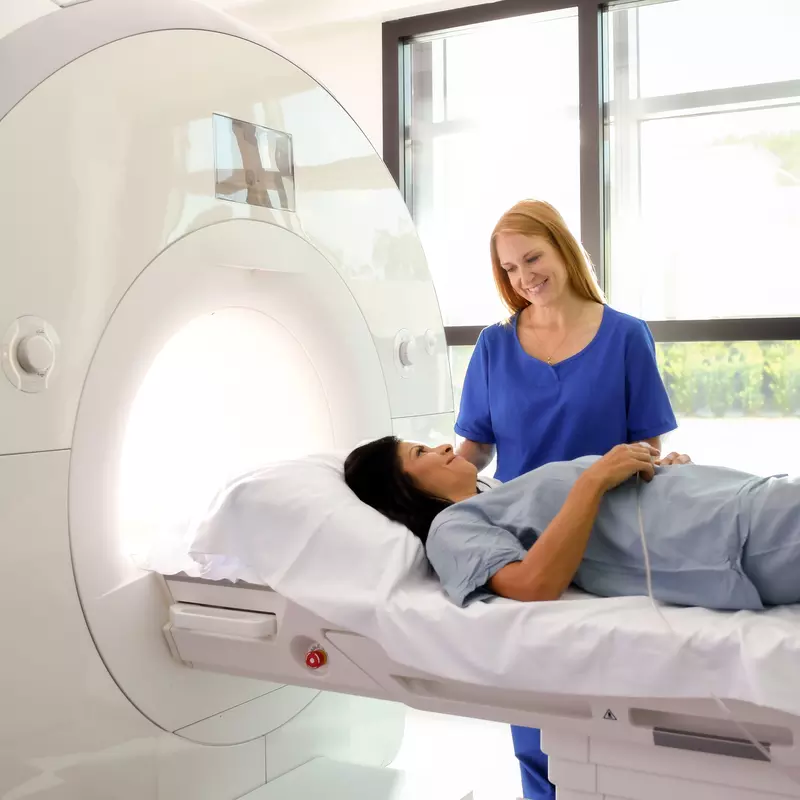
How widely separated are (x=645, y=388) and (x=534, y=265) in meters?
0.36

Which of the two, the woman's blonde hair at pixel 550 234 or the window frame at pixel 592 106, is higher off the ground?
the window frame at pixel 592 106

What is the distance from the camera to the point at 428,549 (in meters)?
1.44

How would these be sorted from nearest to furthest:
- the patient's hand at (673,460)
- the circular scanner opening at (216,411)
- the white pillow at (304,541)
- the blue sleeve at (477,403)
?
the white pillow at (304,541) → the patient's hand at (673,460) → the circular scanner opening at (216,411) → the blue sleeve at (477,403)

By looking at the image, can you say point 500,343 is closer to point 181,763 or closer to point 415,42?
point 181,763

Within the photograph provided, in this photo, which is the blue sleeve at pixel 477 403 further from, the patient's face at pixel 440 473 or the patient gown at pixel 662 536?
the patient gown at pixel 662 536

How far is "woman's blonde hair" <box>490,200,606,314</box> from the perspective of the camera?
1963 millimetres

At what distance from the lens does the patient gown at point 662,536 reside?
4.22ft

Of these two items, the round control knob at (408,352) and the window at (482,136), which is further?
the window at (482,136)

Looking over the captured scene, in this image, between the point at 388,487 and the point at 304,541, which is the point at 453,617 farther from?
the point at 388,487

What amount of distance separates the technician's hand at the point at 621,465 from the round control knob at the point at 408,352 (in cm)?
77

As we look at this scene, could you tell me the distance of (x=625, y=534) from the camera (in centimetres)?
141

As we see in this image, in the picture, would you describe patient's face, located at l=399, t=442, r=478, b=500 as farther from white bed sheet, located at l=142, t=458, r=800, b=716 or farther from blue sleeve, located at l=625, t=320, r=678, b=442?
blue sleeve, located at l=625, t=320, r=678, b=442

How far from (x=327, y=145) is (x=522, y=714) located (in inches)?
49.7

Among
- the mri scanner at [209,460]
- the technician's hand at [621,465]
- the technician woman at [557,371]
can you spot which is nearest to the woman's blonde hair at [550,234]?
the technician woman at [557,371]
